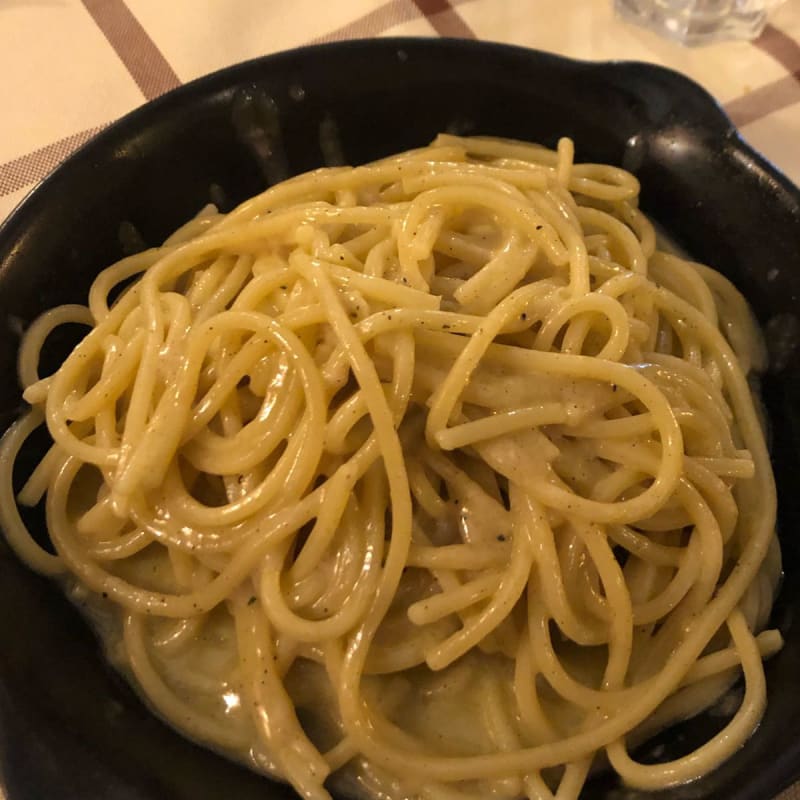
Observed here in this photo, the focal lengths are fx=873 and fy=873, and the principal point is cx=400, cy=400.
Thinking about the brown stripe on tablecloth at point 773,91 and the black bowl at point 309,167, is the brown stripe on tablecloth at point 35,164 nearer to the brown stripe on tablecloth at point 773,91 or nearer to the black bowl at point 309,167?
the black bowl at point 309,167

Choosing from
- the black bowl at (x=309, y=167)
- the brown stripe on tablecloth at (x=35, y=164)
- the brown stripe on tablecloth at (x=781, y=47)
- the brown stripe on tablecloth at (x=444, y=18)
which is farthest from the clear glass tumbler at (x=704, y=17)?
the brown stripe on tablecloth at (x=35, y=164)

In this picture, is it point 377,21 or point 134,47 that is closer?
point 134,47

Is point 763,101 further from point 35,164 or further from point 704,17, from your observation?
point 35,164

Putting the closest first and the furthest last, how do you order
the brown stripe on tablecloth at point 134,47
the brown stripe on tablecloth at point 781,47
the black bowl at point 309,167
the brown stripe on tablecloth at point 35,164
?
1. the black bowl at point 309,167
2. the brown stripe on tablecloth at point 35,164
3. the brown stripe on tablecloth at point 134,47
4. the brown stripe on tablecloth at point 781,47

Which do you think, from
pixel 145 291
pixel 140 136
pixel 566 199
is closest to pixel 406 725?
pixel 145 291

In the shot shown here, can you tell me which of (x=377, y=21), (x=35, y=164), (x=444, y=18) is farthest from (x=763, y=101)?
(x=35, y=164)

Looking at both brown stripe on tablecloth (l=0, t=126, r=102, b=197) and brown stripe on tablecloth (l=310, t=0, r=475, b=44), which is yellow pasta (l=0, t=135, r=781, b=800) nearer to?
brown stripe on tablecloth (l=0, t=126, r=102, b=197)
